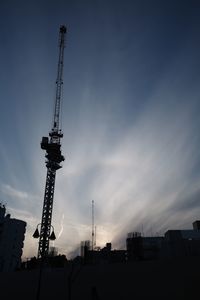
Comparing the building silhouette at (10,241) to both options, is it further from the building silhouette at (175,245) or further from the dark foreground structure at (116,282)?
the dark foreground structure at (116,282)

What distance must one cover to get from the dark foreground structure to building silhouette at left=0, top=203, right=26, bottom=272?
63.9m

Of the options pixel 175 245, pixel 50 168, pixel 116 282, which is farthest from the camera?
pixel 50 168

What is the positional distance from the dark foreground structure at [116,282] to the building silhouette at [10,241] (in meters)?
63.9

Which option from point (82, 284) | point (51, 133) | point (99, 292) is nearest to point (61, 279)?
point (82, 284)

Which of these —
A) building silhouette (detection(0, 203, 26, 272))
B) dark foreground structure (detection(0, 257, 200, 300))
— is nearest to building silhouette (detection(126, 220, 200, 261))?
dark foreground structure (detection(0, 257, 200, 300))

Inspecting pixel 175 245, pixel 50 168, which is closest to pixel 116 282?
pixel 175 245

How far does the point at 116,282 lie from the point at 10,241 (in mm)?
86776

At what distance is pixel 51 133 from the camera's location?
322 ft

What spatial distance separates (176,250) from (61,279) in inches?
635

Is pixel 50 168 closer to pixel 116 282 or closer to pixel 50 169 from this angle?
pixel 50 169

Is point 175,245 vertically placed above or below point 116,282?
above

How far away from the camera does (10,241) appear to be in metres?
106

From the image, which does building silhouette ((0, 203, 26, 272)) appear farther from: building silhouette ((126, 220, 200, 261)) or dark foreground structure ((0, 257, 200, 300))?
dark foreground structure ((0, 257, 200, 300))

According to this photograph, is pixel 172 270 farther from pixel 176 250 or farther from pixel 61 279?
pixel 61 279
